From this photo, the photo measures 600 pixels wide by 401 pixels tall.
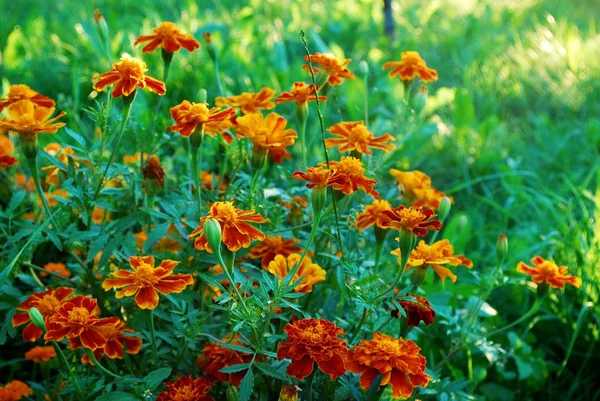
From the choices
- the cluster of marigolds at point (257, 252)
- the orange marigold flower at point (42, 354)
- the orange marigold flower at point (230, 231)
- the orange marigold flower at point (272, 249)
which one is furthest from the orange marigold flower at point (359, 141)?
the orange marigold flower at point (42, 354)

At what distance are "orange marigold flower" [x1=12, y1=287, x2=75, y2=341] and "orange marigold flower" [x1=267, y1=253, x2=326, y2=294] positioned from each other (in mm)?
387

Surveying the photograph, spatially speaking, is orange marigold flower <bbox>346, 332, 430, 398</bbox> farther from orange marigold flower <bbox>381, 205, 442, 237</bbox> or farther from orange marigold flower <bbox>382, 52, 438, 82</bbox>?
orange marigold flower <bbox>382, 52, 438, 82</bbox>

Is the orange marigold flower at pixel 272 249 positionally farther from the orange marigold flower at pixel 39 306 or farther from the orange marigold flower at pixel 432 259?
the orange marigold flower at pixel 39 306

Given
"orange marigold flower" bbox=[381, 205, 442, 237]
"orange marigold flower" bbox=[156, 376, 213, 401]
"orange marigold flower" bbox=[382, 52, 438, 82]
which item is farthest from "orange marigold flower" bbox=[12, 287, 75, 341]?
"orange marigold flower" bbox=[382, 52, 438, 82]

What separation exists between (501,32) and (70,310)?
338 centimetres

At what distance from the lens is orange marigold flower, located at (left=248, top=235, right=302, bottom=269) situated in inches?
58.2

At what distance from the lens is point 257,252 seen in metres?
1.50

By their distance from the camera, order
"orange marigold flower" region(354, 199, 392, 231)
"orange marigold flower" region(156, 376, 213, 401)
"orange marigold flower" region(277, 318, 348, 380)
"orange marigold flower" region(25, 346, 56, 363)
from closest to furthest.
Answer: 1. "orange marigold flower" region(277, 318, 348, 380)
2. "orange marigold flower" region(156, 376, 213, 401)
3. "orange marigold flower" region(354, 199, 392, 231)
4. "orange marigold flower" region(25, 346, 56, 363)

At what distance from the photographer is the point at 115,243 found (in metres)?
1.40

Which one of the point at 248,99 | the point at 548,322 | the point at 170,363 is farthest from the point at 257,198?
the point at 548,322

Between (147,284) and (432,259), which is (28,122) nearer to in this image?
(147,284)

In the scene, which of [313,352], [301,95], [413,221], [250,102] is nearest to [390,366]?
[313,352]

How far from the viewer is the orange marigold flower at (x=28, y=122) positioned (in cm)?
133

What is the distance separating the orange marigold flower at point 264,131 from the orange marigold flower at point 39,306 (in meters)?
0.44
